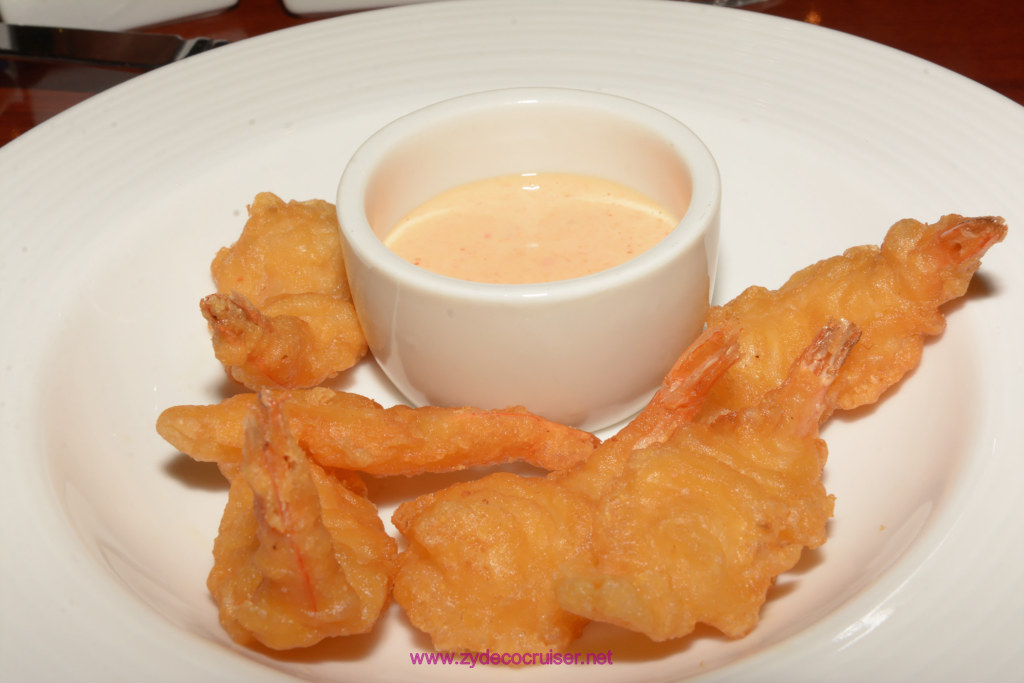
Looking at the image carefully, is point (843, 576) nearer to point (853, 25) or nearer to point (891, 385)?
point (891, 385)

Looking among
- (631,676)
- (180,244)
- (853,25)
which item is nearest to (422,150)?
(180,244)

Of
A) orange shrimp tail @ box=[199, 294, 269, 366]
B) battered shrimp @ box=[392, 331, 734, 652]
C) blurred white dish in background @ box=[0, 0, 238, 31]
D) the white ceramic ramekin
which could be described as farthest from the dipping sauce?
blurred white dish in background @ box=[0, 0, 238, 31]

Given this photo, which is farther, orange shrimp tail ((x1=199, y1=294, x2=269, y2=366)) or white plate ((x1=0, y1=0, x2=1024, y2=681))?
orange shrimp tail ((x1=199, y1=294, x2=269, y2=366))

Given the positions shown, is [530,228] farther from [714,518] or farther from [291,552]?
[291,552]

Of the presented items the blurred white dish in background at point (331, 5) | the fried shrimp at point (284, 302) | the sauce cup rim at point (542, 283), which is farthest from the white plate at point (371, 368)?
the blurred white dish in background at point (331, 5)

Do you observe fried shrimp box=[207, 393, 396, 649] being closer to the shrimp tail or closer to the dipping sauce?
the dipping sauce
